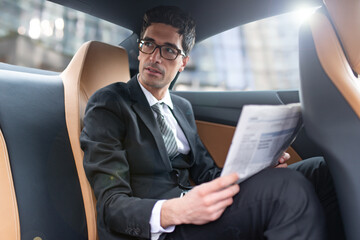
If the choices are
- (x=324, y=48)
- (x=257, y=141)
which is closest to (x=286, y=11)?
(x=324, y=48)

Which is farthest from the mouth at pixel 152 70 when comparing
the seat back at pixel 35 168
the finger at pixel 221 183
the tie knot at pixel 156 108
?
the finger at pixel 221 183

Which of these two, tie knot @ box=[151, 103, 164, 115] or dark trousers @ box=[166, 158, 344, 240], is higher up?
tie knot @ box=[151, 103, 164, 115]

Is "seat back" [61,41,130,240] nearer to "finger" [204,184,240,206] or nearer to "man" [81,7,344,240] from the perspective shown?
"man" [81,7,344,240]

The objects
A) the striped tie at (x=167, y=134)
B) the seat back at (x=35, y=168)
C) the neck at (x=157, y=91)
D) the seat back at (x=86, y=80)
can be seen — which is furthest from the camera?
the neck at (x=157, y=91)

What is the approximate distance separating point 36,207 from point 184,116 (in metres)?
0.75

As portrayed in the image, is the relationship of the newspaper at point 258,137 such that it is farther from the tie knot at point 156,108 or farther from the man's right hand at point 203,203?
the tie knot at point 156,108

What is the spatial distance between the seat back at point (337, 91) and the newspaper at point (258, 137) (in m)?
0.09

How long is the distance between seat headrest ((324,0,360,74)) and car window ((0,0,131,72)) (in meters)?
1.05

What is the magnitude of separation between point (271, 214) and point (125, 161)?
0.48 m

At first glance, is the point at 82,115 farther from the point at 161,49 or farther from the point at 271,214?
the point at 271,214

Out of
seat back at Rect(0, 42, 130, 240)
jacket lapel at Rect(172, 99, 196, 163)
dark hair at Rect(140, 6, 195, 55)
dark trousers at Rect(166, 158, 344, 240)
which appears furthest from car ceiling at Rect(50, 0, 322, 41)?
dark trousers at Rect(166, 158, 344, 240)

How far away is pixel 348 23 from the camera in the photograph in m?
0.87

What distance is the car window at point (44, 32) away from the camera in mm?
1416

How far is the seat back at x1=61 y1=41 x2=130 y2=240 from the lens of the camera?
1034 millimetres
